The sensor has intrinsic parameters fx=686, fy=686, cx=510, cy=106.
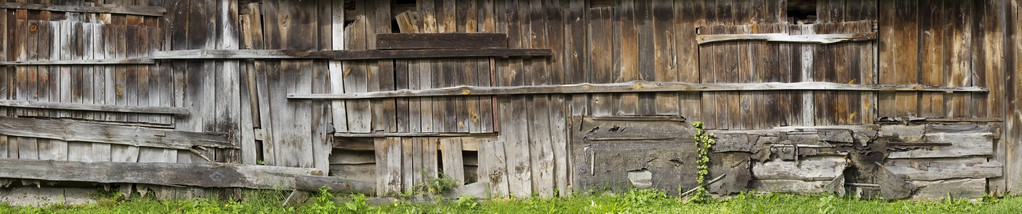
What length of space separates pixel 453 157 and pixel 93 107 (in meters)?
3.12

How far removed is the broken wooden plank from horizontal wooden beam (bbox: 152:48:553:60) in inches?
1.8

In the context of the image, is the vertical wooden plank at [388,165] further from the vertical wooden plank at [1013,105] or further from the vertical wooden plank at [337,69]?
the vertical wooden plank at [1013,105]

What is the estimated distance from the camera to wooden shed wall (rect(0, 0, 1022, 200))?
19.4 ft

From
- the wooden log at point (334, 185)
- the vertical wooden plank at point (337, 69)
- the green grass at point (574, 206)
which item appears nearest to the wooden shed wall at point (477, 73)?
the vertical wooden plank at point (337, 69)

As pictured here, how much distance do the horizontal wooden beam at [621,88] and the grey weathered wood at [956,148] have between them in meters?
0.44

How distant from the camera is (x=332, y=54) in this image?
586 centimetres

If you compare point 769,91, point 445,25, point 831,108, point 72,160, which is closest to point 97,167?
point 72,160

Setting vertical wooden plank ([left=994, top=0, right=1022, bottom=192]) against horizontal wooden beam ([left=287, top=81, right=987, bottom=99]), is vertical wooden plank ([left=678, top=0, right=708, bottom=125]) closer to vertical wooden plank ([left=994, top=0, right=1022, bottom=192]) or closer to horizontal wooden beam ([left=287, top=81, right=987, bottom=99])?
horizontal wooden beam ([left=287, top=81, right=987, bottom=99])

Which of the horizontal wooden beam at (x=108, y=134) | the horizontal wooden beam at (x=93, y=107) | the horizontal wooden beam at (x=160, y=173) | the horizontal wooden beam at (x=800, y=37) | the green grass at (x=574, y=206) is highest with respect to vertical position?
the horizontal wooden beam at (x=800, y=37)

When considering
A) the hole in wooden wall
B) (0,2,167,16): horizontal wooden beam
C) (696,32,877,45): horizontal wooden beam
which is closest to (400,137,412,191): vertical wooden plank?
(0,2,167,16): horizontal wooden beam

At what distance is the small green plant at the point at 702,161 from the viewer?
588 centimetres

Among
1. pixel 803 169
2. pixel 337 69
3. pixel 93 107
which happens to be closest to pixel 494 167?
pixel 337 69

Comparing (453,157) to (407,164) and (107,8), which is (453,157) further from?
(107,8)

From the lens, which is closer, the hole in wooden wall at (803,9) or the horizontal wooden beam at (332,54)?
the horizontal wooden beam at (332,54)
